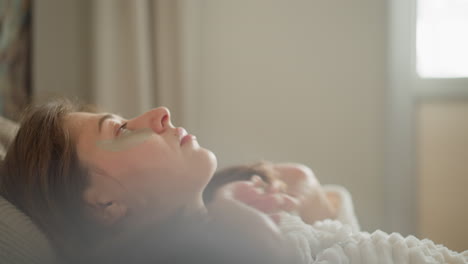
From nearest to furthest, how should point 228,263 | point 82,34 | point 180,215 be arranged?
point 228,263, point 180,215, point 82,34

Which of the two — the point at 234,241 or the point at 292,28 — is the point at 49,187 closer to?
the point at 234,241

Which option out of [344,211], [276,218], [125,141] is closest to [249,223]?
[276,218]

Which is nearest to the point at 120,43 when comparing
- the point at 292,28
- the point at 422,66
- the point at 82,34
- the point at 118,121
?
the point at 82,34

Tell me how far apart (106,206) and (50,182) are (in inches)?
4.0

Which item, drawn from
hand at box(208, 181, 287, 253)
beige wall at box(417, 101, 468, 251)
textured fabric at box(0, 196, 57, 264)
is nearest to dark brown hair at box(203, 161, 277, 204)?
hand at box(208, 181, 287, 253)

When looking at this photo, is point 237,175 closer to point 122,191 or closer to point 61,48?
point 122,191

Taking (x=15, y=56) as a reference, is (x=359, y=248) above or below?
below

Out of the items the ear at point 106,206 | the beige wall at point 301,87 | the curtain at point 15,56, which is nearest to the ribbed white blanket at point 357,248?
the ear at point 106,206

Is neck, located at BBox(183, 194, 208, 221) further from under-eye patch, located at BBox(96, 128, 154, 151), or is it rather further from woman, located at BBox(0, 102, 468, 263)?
under-eye patch, located at BBox(96, 128, 154, 151)

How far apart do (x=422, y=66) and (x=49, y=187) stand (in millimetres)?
1563

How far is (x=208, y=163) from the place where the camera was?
712 mm

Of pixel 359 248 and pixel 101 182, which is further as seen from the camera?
pixel 101 182

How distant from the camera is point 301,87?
1724 mm

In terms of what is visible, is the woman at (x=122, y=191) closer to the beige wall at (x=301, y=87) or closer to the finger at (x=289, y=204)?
the finger at (x=289, y=204)
